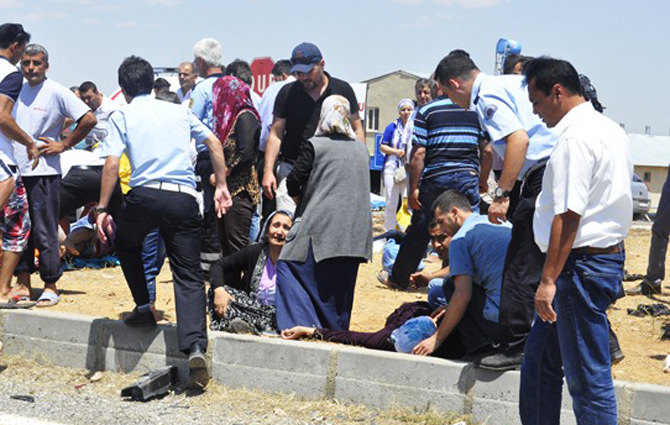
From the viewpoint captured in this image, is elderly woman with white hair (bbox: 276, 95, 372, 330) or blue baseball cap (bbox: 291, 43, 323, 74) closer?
elderly woman with white hair (bbox: 276, 95, 372, 330)

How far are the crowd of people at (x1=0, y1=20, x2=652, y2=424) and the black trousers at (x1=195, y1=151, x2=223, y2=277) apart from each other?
0.02 metres

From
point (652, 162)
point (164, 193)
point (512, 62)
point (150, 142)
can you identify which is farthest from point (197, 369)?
point (652, 162)

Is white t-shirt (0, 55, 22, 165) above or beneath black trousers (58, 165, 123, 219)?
above

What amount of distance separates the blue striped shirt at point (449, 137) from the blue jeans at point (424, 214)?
0.07 meters

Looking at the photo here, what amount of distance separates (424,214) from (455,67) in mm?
2471

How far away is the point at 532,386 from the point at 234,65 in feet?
21.1

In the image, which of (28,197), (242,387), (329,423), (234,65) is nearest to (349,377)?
(329,423)

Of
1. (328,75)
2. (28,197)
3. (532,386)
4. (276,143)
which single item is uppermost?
(328,75)

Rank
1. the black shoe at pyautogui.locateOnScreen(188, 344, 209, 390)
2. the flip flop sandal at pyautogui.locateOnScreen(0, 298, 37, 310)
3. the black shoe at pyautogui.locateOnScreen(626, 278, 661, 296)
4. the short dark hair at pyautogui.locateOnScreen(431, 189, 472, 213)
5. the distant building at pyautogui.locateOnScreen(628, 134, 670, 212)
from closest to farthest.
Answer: the short dark hair at pyautogui.locateOnScreen(431, 189, 472, 213)
the black shoe at pyautogui.locateOnScreen(188, 344, 209, 390)
the flip flop sandal at pyautogui.locateOnScreen(0, 298, 37, 310)
the black shoe at pyautogui.locateOnScreen(626, 278, 661, 296)
the distant building at pyautogui.locateOnScreen(628, 134, 670, 212)

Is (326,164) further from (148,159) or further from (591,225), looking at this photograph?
(591,225)

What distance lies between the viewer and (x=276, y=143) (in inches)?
299

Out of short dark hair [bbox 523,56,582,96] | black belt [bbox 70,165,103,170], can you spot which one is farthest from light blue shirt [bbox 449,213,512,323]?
black belt [bbox 70,165,103,170]

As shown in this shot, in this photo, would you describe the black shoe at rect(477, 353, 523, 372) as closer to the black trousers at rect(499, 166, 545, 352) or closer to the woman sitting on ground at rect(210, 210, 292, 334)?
the black trousers at rect(499, 166, 545, 352)

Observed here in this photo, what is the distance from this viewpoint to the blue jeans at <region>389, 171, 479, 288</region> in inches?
316
